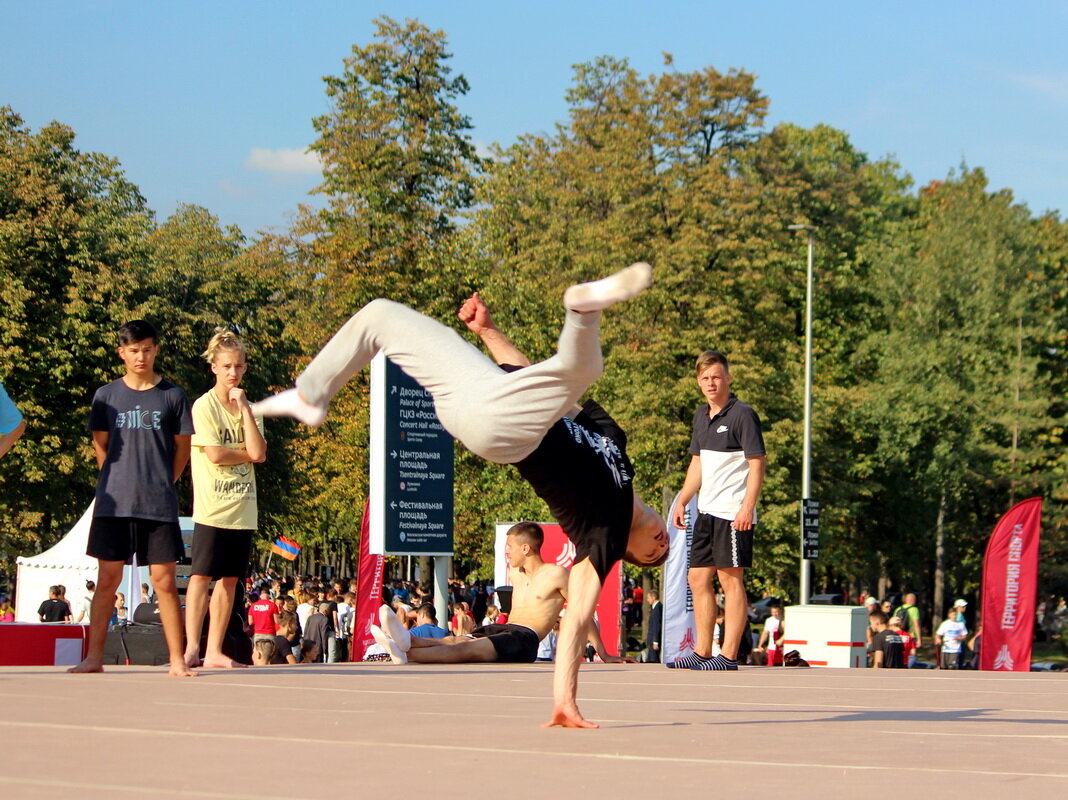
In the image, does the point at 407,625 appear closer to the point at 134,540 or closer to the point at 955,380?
the point at 134,540

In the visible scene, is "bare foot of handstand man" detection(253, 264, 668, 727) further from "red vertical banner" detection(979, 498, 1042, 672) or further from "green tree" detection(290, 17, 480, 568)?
"green tree" detection(290, 17, 480, 568)

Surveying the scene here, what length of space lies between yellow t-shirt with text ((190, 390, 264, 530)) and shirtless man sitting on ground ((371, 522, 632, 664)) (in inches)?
47.2

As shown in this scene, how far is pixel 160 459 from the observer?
8203 mm

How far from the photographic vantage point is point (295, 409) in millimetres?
6203

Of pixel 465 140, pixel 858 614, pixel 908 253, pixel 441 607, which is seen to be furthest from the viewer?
pixel 908 253

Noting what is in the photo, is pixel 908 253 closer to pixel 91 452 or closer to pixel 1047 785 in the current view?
pixel 91 452

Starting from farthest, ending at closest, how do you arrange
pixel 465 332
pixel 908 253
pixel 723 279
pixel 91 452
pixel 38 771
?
pixel 908 253
pixel 465 332
pixel 723 279
pixel 91 452
pixel 38 771

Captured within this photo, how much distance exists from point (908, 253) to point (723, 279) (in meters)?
12.0

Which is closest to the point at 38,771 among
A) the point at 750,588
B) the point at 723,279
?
the point at 723,279

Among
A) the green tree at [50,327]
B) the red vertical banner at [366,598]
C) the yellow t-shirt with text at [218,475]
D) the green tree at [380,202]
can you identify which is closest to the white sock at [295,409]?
the yellow t-shirt with text at [218,475]

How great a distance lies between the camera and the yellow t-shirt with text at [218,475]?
8703mm

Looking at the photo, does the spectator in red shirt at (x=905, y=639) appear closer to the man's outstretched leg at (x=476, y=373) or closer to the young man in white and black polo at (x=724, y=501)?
the young man in white and black polo at (x=724, y=501)

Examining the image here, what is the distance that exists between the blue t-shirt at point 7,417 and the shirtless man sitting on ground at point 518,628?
8.45ft

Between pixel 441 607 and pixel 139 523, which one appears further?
pixel 441 607
